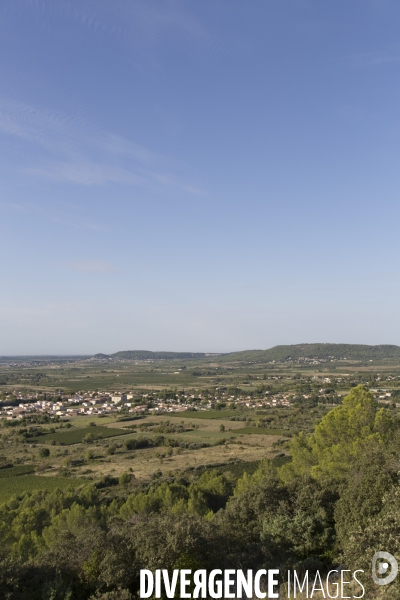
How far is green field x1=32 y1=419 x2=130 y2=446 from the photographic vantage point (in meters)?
62.7

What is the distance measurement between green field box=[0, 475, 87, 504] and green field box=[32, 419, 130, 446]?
60.4 ft

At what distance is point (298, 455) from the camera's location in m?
24.4

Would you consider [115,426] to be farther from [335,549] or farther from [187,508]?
[335,549]

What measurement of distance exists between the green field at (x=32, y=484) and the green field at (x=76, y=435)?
18.4 m

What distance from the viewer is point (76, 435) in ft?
220

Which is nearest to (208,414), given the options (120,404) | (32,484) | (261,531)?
(120,404)

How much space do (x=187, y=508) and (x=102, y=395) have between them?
101588 mm

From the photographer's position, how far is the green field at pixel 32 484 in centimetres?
3809

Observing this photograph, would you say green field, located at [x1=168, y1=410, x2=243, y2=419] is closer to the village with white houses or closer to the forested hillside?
the village with white houses

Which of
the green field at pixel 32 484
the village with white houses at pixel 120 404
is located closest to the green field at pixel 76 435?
the village with white houses at pixel 120 404

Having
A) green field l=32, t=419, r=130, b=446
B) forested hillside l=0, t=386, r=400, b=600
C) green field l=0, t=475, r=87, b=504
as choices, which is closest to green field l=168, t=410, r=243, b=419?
green field l=32, t=419, r=130, b=446

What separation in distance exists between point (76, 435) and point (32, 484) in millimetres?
27138

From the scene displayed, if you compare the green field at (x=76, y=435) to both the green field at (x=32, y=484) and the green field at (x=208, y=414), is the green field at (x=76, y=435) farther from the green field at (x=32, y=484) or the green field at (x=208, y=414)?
the green field at (x=32, y=484)

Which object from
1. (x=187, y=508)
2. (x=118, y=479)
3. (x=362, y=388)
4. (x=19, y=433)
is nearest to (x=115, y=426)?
(x=19, y=433)
